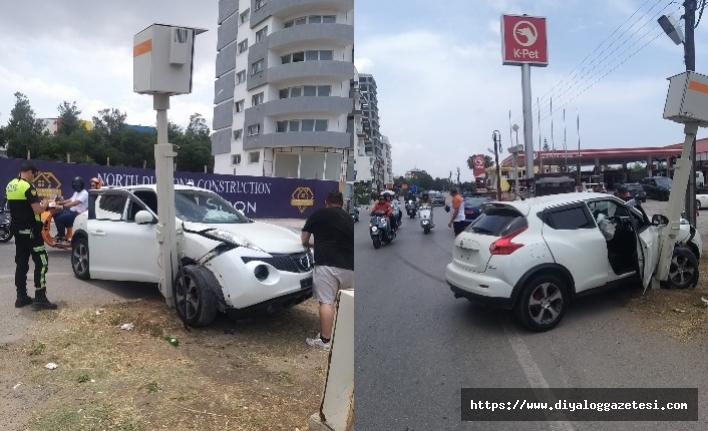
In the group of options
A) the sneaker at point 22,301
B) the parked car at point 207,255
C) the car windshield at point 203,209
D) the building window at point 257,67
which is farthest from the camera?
the car windshield at point 203,209

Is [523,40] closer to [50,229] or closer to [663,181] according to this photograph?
[663,181]

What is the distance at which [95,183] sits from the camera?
576 cm

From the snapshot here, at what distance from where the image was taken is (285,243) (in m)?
4.15

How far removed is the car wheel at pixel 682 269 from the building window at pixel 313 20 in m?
1.45

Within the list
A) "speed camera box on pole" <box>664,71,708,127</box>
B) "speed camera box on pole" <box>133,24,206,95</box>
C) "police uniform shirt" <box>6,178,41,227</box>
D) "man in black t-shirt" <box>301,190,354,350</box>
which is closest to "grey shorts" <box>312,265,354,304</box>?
"man in black t-shirt" <box>301,190,354,350</box>

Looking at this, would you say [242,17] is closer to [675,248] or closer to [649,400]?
[675,248]

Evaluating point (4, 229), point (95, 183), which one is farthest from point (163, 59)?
point (4, 229)

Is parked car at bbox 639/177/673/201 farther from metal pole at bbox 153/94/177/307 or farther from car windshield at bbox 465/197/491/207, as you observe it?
metal pole at bbox 153/94/177/307

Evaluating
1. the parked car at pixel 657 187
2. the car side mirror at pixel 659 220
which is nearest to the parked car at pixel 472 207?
the parked car at pixel 657 187

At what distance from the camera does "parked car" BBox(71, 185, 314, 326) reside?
13.0ft

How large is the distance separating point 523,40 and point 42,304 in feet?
14.2

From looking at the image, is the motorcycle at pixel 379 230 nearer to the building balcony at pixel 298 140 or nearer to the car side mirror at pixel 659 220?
the building balcony at pixel 298 140

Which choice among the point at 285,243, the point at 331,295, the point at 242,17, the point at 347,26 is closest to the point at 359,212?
the point at 347,26

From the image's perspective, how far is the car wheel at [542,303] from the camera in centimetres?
154
